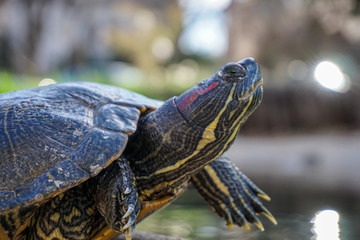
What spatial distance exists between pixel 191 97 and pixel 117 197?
0.52 metres

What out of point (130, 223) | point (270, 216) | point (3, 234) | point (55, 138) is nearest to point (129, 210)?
point (130, 223)

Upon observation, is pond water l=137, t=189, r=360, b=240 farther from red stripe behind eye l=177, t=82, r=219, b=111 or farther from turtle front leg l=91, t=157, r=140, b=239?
red stripe behind eye l=177, t=82, r=219, b=111

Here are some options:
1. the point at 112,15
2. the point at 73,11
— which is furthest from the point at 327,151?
the point at 112,15

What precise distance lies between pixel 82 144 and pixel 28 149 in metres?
0.22

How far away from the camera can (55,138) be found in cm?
183

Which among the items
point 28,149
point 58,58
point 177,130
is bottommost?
point 58,58

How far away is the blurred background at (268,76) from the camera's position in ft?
9.53

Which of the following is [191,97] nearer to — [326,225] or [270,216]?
[270,216]

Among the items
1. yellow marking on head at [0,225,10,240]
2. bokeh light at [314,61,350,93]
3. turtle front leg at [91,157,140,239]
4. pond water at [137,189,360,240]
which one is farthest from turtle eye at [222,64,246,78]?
bokeh light at [314,61,350,93]

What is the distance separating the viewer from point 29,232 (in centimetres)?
188

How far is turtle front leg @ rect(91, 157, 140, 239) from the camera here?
1.74 meters

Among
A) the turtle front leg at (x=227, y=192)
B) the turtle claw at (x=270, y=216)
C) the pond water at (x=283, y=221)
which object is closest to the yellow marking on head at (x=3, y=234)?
the pond water at (x=283, y=221)

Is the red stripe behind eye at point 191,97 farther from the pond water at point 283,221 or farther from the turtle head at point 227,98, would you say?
the pond water at point 283,221

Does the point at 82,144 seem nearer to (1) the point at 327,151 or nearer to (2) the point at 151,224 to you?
(2) the point at 151,224
